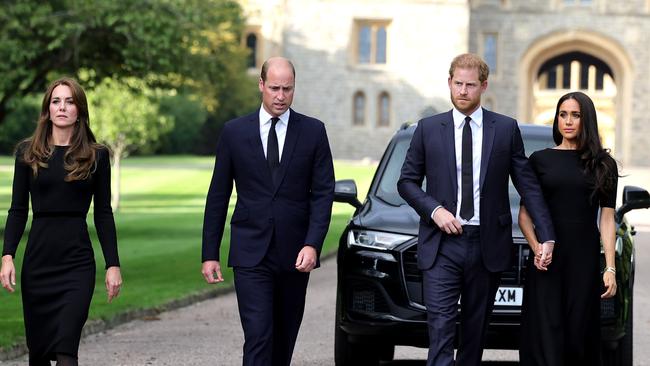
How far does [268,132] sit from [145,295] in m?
8.14

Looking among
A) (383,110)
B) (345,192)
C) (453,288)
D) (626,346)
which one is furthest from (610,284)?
(383,110)

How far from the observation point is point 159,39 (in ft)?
80.7

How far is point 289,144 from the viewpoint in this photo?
689cm

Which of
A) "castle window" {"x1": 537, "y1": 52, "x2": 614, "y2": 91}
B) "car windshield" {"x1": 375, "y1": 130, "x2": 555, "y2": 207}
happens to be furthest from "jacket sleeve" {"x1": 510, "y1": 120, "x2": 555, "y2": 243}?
"castle window" {"x1": 537, "y1": 52, "x2": 614, "y2": 91}

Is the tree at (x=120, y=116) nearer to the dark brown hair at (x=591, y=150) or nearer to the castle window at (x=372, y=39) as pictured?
the dark brown hair at (x=591, y=150)

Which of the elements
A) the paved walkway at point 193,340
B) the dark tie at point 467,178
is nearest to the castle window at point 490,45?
the paved walkway at point 193,340

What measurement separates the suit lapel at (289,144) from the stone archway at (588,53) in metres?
66.5

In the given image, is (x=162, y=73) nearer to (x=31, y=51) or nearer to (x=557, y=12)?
(x=31, y=51)

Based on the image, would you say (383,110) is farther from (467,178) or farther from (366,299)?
(467,178)

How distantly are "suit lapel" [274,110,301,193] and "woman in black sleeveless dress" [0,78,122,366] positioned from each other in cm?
78

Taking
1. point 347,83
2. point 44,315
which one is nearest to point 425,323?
point 44,315

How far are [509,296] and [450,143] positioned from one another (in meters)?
1.65

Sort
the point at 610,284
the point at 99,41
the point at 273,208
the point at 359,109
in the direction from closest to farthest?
the point at 273,208, the point at 610,284, the point at 99,41, the point at 359,109

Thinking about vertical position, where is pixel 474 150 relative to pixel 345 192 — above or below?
above
